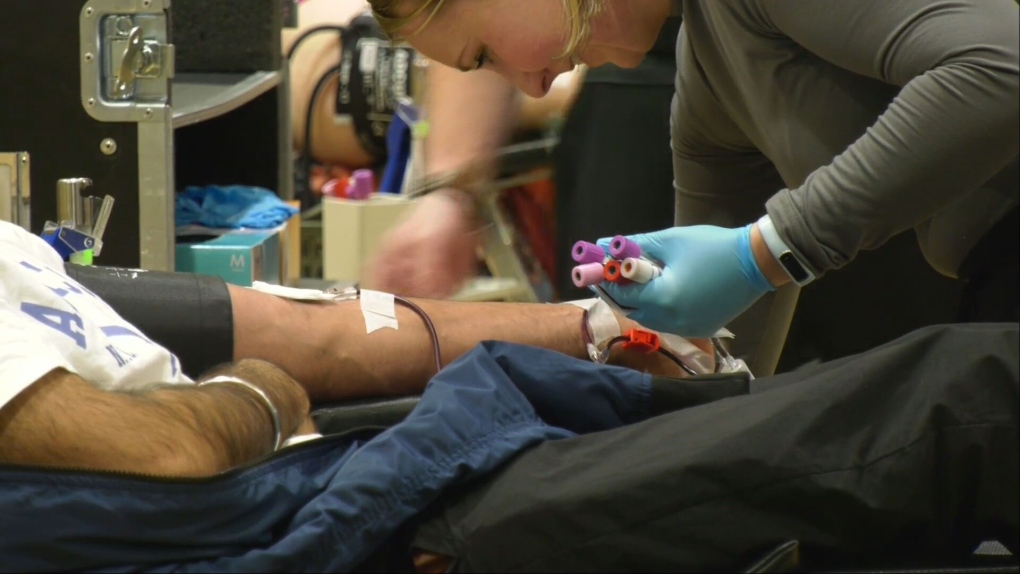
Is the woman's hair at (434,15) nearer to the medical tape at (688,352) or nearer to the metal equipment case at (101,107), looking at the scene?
the medical tape at (688,352)

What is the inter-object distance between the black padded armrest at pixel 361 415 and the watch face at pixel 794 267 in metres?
0.44

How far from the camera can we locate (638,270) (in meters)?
0.99

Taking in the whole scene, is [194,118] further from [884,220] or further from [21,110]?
[884,220]

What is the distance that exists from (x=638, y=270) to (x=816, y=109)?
237mm

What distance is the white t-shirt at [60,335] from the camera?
90cm

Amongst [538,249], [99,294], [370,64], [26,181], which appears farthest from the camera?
[370,64]

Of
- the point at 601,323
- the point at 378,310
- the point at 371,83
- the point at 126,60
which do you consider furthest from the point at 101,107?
the point at 371,83

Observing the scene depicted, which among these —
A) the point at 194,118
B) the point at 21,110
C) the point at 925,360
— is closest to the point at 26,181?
the point at 21,110

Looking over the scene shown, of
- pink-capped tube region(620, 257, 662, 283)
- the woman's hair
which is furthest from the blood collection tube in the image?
the woman's hair

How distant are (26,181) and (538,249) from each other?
53.0 inches

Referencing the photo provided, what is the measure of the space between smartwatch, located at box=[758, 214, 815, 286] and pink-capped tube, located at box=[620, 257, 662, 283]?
105 mm

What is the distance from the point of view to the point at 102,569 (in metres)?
0.79

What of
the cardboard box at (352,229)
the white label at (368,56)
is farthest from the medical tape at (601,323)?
the white label at (368,56)

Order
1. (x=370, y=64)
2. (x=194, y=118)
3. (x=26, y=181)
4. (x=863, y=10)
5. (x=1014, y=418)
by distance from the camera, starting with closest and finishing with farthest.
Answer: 1. (x=1014, y=418)
2. (x=863, y=10)
3. (x=26, y=181)
4. (x=194, y=118)
5. (x=370, y=64)
